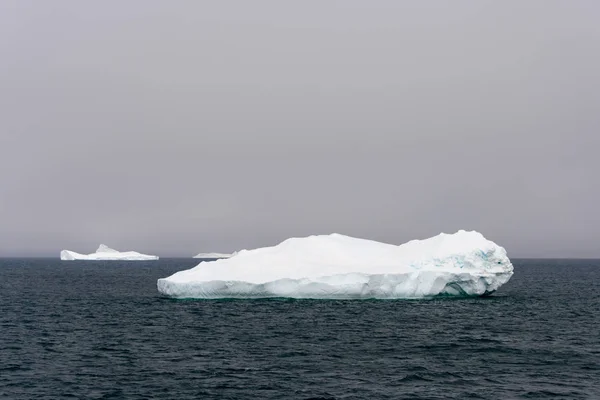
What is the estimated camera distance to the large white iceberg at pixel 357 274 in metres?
49.7

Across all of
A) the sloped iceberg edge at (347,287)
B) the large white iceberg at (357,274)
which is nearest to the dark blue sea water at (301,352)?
the sloped iceberg edge at (347,287)

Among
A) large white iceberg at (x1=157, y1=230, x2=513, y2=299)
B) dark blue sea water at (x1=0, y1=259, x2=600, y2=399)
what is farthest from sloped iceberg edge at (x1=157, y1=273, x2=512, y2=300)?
dark blue sea water at (x1=0, y1=259, x2=600, y2=399)

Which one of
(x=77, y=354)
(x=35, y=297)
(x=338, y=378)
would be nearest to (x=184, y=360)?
(x=77, y=354)

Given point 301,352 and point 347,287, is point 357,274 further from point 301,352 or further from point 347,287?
point 301,352

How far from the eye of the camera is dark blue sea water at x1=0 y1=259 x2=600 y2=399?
2191 centimetres

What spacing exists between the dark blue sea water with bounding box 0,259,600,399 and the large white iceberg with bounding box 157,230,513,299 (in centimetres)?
189

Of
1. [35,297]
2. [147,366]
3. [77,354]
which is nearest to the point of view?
[147,366]

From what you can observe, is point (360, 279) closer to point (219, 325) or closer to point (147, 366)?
point (219, 325)

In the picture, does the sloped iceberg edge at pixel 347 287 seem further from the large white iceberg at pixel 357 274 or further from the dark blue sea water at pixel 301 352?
the dark blue sea water at pixel 301 352

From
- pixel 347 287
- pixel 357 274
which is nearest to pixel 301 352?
pixel 357 274

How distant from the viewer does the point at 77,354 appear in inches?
1126

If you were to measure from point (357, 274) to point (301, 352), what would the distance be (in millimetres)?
20401

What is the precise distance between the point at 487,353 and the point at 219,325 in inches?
673

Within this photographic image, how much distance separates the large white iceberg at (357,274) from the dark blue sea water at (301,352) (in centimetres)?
189
